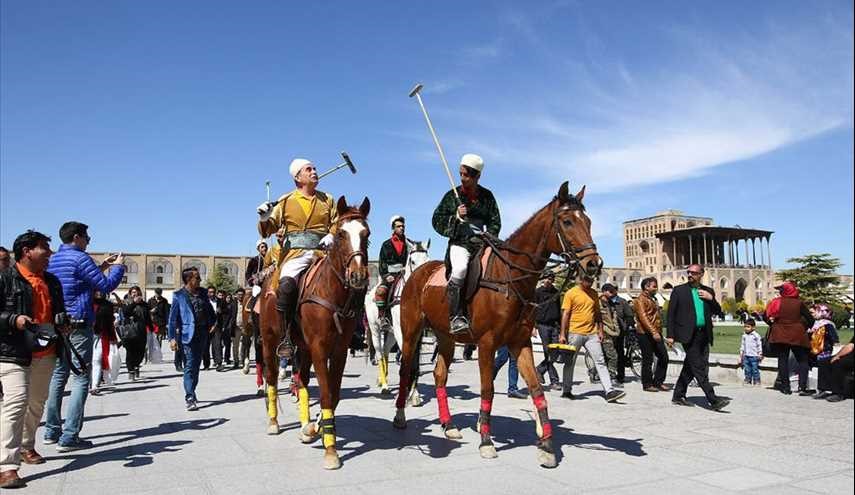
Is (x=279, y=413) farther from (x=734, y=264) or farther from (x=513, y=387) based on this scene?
(x=734, y=264)

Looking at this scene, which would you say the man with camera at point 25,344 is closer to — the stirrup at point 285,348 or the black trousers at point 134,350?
the stirrup at point 285,348

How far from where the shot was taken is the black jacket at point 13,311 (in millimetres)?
5688

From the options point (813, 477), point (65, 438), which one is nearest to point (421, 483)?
point (813, 477)

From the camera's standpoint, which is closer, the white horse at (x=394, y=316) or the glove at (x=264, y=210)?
the glove at (x=264, y=210)

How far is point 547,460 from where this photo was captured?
5.99 meters

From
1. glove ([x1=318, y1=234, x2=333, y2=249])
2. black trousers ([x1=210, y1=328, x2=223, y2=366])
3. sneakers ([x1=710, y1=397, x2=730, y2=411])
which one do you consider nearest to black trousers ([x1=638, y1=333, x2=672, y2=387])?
sneakers ([x1=710, y1=397, x2=730, y2=411])

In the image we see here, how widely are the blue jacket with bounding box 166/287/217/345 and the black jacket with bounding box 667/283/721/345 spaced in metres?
7.70

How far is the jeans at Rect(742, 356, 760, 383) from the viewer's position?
1238 cm

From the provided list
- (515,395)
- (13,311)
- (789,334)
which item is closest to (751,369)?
(789,334)

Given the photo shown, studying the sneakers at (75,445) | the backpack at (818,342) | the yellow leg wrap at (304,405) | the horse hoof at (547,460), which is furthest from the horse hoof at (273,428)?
the backpack at (818,342)

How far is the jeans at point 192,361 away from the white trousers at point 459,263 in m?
5.25

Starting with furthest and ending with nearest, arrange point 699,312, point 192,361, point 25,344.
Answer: point 192,361 < point 699,312 < point 25,344

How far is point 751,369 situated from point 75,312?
11719mm

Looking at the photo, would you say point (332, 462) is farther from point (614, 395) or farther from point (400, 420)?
point (614, 395)
